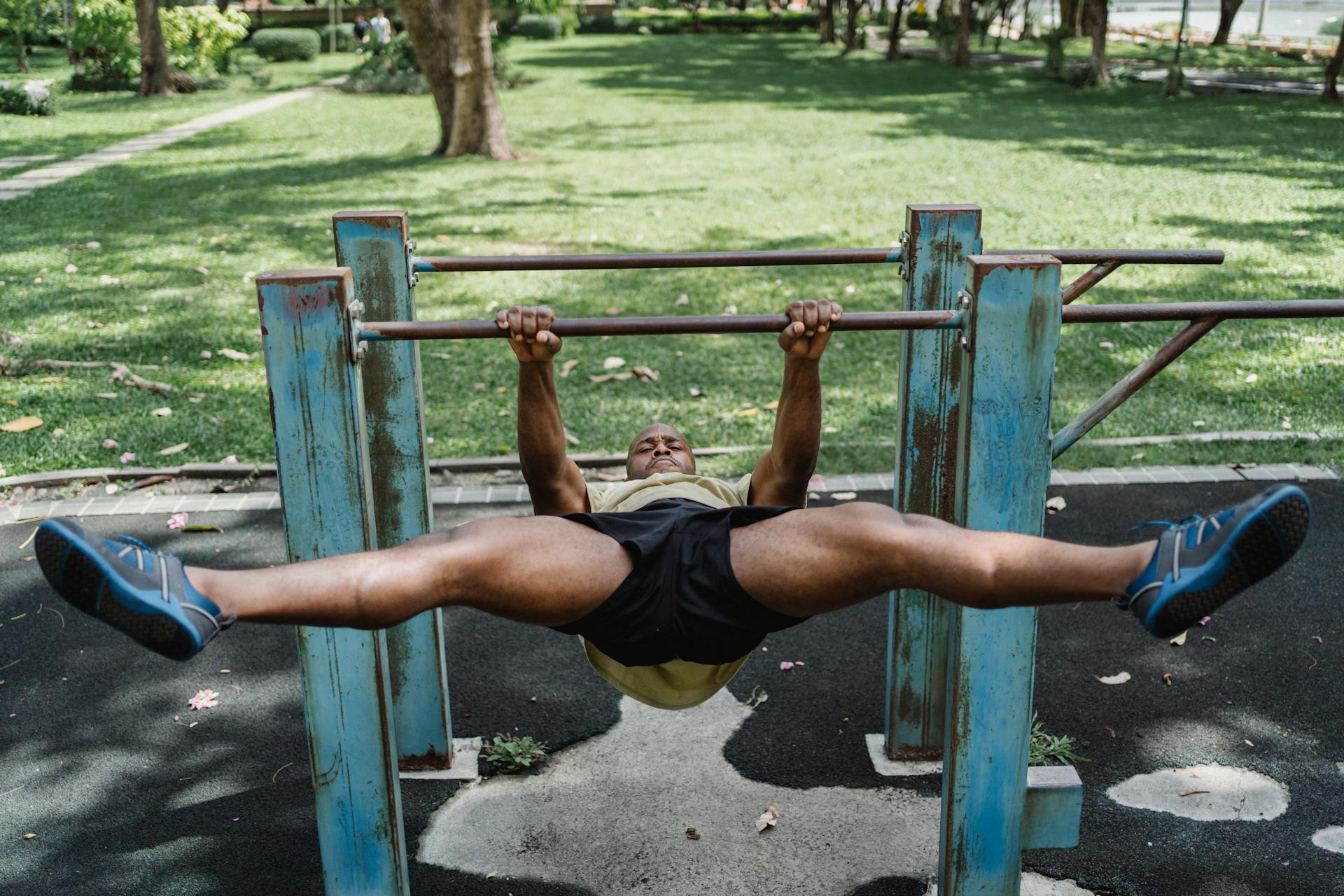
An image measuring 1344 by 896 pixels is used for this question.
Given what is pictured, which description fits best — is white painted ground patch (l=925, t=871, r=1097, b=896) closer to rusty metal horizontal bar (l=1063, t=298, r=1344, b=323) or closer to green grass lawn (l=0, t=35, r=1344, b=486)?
rusty metal horizontal bar (l=1063, t=298, r=1344, b=323)

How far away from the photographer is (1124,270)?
30.3ft

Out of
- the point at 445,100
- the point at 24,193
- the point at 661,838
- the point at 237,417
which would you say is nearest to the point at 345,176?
the point at 445,100

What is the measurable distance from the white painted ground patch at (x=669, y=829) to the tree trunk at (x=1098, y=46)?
851 inches

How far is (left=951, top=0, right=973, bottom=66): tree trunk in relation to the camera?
27.1 meters

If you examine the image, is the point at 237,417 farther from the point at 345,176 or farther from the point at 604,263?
the point at 345,176

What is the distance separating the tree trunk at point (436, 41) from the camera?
537 inches

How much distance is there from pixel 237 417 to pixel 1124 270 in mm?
6689

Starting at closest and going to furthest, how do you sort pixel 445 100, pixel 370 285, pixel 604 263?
pixel 370 285 → pixel 604 263 → pixel 445 100

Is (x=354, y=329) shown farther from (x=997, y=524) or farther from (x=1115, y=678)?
(x=1115, y=678)

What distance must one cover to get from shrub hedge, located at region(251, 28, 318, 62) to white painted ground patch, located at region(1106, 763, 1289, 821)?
32053 millimetres

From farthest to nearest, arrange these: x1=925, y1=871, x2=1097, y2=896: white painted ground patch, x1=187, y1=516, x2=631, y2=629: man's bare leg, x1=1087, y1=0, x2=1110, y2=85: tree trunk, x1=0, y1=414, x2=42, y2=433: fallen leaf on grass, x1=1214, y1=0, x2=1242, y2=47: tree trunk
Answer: x1=1214, y1=0, x2=1242, y2=47: tree trunk, x1=1087, y1=0, x2=1110, y2=85: tree trunk, x1=0, y1=414, x2=42, y2=433: fallen leaf on grass, x1=925, y1=871, x2=1097, y2=896: white painted ground patch, x1=187, y1=516, x2=631, y2=629: man's bare leg

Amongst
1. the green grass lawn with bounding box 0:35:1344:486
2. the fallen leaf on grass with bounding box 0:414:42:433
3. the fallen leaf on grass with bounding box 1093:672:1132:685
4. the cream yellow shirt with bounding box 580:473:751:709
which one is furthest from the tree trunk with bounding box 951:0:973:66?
the cream yellow shirt with bounding box 580:473:751:709

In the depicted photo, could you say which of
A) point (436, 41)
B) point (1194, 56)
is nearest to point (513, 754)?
point (436, 41)

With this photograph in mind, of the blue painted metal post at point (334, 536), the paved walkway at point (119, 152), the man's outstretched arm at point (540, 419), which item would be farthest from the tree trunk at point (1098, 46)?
the blue painted metal post at point (334, 536)
